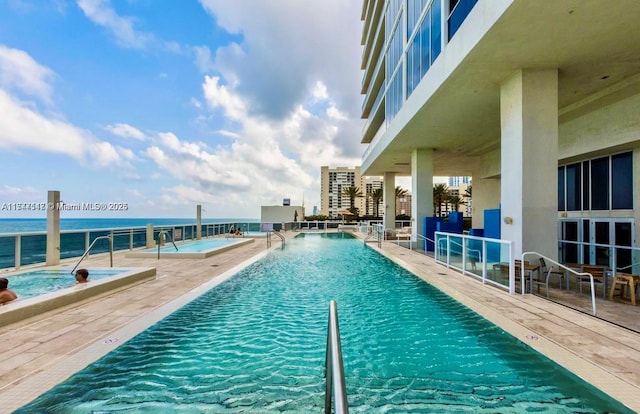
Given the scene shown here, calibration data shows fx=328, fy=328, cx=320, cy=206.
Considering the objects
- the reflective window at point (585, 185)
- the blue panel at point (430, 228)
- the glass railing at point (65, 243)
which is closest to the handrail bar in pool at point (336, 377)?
the glass railing at point (65, 243)

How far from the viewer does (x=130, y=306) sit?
5.38 m

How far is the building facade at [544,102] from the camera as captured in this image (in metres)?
5.72

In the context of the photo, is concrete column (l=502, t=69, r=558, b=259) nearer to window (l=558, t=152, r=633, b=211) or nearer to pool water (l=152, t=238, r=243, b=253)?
window (l=558, t=152, r=633, b=211)

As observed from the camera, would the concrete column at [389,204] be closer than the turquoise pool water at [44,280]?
No

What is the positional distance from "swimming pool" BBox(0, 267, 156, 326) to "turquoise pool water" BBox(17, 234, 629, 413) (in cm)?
178

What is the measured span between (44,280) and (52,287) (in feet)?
2.14

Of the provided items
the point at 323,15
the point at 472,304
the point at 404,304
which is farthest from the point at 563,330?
the point at 323,15

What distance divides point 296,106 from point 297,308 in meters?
15.9

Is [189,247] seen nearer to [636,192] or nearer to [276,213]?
[636,192]

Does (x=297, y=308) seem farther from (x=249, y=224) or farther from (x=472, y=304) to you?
(x=249, y=224)

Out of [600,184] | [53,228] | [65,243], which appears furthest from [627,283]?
[65,243]

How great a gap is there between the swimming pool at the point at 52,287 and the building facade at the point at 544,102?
8.37m

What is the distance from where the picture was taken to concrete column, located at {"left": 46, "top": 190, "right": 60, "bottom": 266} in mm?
8836

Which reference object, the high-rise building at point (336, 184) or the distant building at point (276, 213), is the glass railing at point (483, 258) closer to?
the distant building at point (276, 213)
